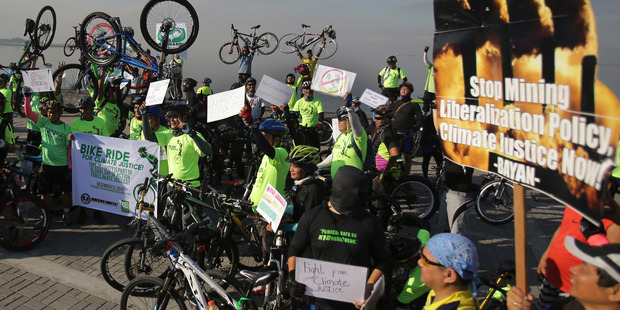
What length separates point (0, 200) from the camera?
19.4 ft

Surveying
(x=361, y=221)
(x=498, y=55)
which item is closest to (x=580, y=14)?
(x=498, y=55)

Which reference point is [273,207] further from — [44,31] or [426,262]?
[44,31]

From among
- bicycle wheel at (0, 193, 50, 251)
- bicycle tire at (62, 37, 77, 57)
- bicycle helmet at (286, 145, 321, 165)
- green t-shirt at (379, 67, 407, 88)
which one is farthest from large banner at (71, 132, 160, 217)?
bicycle tire at (62, 37, 77, 57)

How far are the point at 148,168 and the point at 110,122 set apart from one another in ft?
8.29

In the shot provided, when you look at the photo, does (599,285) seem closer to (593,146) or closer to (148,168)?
(593,146)

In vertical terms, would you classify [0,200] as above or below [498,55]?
below

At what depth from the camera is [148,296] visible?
13.4 ft

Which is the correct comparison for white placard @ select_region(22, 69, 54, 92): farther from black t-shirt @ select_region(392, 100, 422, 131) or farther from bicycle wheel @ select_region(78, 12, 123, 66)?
black t-shirt @ select_region(392, 100, 422, 131)

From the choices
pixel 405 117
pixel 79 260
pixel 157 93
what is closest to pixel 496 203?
pixel 405 117

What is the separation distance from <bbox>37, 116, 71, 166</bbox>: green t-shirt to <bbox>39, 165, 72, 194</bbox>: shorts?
0.29ft

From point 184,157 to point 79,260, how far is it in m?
1.90

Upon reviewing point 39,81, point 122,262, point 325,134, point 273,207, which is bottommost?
point 122,262

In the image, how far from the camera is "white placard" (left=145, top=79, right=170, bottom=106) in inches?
297

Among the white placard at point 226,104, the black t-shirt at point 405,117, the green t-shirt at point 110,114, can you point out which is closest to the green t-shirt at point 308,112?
the black t-shirt at point 405,117
